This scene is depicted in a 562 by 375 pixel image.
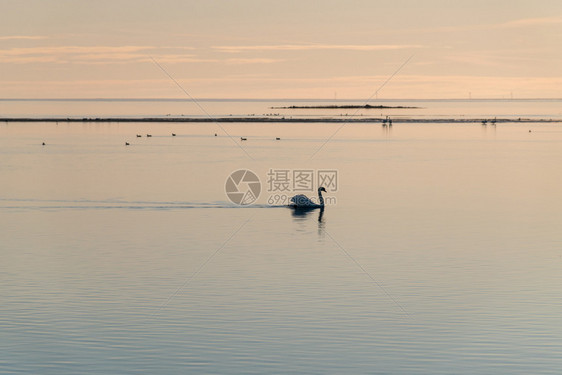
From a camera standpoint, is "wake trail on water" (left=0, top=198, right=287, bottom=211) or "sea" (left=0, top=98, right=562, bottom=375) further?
"wake trail on water" (left=0, top=198, right=287, bottom=211)

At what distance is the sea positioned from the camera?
22469mm

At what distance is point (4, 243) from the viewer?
1555 inches

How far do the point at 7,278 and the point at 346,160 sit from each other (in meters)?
63.3

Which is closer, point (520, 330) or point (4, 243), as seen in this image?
point (520, 330)

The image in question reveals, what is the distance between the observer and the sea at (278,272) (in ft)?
73.7

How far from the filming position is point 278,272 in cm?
3281

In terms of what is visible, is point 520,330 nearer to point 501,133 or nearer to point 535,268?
point 535,268

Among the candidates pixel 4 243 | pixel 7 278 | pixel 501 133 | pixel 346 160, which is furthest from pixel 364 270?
pixel 501 133

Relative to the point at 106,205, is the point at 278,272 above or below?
below

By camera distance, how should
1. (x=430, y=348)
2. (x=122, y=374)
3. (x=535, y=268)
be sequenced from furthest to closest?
(x=535, y=268) → (x=430, y=348) → (x=122, y=374)

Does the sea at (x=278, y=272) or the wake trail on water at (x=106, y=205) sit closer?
the sea at (x=278, y=272)

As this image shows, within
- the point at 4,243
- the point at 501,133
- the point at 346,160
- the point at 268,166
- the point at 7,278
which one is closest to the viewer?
the point at 7,278

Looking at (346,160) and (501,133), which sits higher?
(501,133)

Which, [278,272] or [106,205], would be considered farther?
[106,205]
